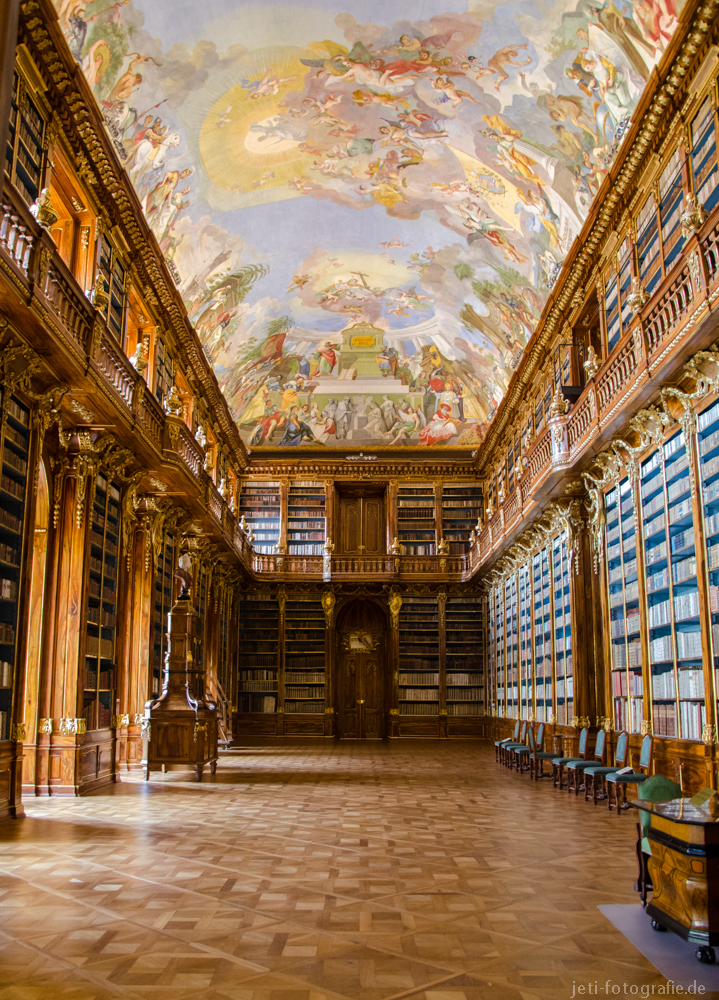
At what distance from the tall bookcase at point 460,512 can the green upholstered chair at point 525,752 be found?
892 centimetres

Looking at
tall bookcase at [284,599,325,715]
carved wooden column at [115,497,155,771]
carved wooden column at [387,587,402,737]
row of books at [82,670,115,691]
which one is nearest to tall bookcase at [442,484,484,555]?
carved wooden column at [387,587,402,737]

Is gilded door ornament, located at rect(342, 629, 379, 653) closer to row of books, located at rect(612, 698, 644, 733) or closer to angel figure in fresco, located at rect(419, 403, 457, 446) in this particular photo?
angel figure in fresco, located at rect(419, 403, 457, 446)

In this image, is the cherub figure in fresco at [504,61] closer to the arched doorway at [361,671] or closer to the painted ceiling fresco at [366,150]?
the painted ceiling fresco at [366,150]

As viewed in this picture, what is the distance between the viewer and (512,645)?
1777cm

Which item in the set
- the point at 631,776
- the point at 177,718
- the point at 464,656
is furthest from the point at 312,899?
the point at 464,656

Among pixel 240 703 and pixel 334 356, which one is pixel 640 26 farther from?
pixel 240 703

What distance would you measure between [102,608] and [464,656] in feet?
41.8

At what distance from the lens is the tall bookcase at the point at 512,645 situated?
1748 cm

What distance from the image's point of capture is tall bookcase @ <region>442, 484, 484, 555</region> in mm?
22375

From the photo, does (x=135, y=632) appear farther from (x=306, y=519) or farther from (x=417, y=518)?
(x=417, y=518)

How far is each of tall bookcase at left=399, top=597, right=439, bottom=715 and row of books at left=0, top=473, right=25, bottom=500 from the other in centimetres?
1487

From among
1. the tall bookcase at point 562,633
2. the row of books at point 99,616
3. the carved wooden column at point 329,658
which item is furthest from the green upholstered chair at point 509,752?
the carved wooden column at point 329,658

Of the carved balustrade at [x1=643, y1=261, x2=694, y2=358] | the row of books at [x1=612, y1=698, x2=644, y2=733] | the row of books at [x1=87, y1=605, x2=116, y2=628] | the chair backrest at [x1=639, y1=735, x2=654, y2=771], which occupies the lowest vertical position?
the chair backrest at [x1=639, y1=735, x2=654, y2=771]

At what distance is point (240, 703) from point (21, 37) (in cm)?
1672
